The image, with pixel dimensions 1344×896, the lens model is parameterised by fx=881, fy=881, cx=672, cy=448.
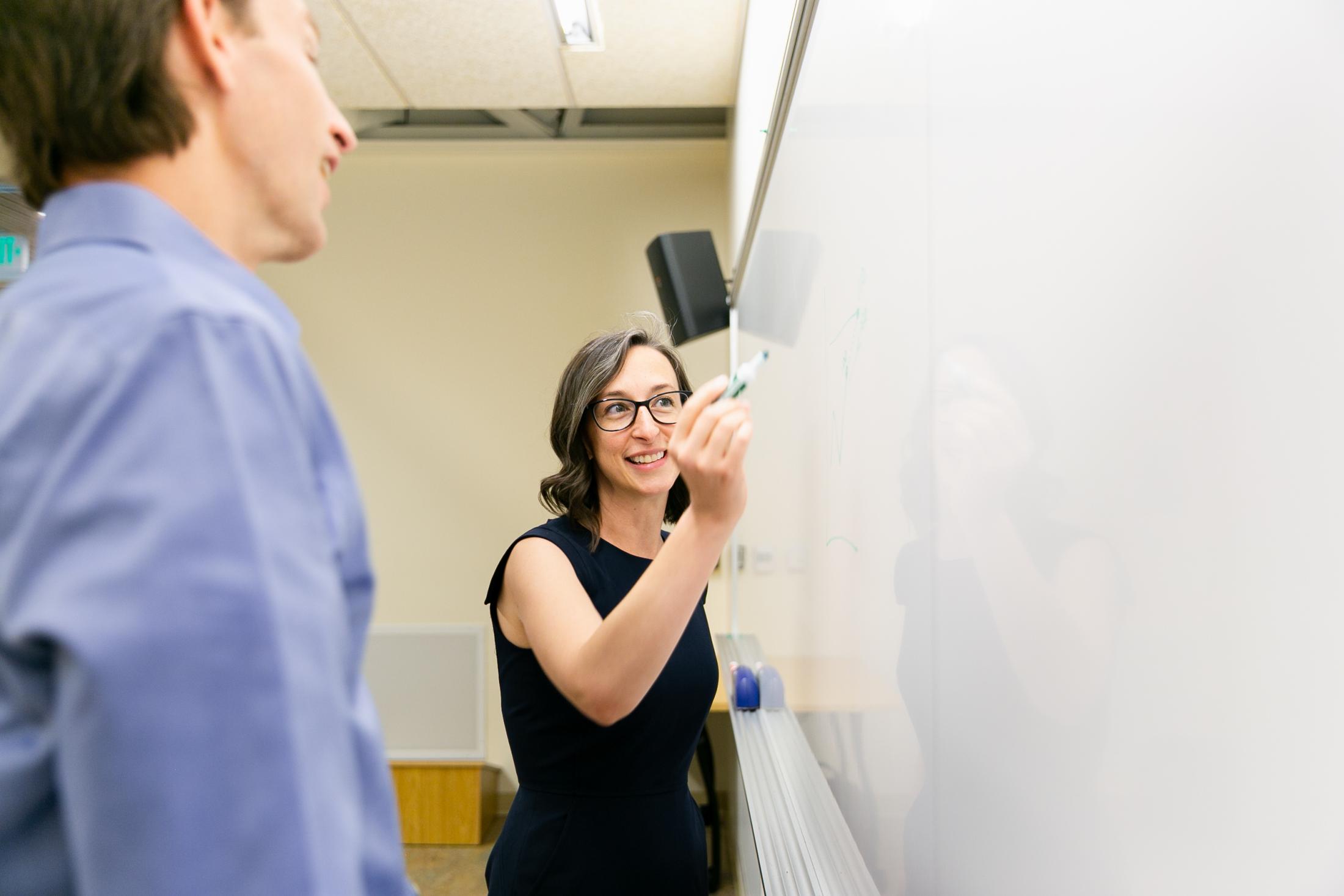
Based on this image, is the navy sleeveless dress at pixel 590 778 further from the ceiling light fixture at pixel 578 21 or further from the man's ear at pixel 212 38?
the ceiling light fixture at pixel 578 21

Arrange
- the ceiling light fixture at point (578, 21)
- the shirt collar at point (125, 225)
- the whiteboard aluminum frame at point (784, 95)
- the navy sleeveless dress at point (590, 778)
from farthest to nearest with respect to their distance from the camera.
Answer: the ceiling light fixture at point (578, 21)
the whiteboard aluminum frame at point (784, 95)
the navy sleeveless dress at point (590, 778)
the shirt collar at point (125, 225)

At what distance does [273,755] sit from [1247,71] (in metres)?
0.49

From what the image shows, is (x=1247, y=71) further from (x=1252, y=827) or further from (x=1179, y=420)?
(x=1252, y=827)

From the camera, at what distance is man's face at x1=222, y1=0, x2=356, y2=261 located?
1.71ft

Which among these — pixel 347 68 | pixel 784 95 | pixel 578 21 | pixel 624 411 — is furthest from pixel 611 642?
pixel 347 68

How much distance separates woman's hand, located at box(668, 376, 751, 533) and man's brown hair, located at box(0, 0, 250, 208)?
1.67 feet

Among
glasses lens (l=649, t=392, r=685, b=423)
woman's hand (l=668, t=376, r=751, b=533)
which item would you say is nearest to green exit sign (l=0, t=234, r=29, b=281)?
glasses lens (l=649, t=392, r=685, b=423)

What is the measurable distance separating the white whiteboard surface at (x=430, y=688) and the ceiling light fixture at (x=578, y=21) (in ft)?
9.43

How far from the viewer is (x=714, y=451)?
2.84ft

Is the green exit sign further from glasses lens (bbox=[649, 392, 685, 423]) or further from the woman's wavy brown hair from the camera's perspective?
glasses lens (bbox=[649, 392, 685, 423])

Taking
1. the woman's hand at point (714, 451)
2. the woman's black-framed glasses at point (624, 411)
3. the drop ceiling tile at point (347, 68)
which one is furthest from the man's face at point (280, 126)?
the drop ceiling tile at point (347, 68)

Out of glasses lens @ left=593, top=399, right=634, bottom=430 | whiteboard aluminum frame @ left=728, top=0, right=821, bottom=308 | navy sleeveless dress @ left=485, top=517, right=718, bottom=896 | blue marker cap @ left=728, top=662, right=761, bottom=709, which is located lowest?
blue marker cap @ left=728, top=662, right=761, bottom=709

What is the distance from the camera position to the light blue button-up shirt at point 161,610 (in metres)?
0.37

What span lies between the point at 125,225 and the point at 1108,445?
0.52m
